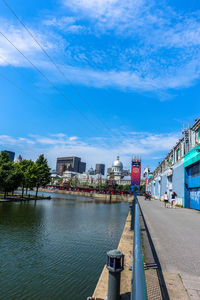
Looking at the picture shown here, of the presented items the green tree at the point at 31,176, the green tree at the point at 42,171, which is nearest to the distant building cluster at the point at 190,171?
the green tree at the point at 42,171


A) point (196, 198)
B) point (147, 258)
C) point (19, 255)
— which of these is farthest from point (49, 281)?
point (196, 198)

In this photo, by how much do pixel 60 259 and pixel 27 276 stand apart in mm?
2352

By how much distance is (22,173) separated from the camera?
46.4 metres

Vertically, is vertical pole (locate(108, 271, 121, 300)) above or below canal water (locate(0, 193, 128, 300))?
above

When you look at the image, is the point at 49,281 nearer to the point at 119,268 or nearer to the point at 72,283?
the point at 72,283

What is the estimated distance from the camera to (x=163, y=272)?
5852mm

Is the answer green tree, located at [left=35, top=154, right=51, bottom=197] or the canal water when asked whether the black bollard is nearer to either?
the canal water

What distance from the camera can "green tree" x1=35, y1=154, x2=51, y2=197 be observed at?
5397 cm

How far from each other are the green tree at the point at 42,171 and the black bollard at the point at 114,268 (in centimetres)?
5158

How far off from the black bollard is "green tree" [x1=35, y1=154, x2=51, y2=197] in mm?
51583

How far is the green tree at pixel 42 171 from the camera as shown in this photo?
177 feet

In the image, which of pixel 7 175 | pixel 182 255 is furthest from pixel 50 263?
pixel 7 175

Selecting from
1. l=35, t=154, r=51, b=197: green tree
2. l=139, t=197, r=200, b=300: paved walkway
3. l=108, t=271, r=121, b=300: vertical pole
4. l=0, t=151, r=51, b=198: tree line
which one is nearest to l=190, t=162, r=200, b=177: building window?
l=139, t=197, r=200, b=300: paved walkway

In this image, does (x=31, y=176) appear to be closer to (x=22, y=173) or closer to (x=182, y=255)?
(x=22, y=173)
